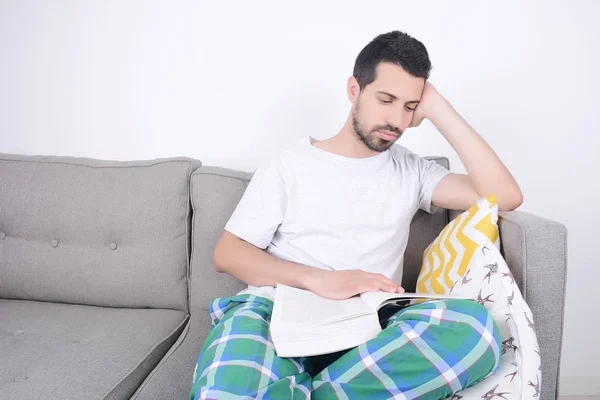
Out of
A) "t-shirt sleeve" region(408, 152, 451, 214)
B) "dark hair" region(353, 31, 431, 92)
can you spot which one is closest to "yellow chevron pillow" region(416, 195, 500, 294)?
"t-shirt sleeve" region(408, 152, 451, 214)

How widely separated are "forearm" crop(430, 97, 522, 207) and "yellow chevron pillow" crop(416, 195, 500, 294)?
0.27 ft

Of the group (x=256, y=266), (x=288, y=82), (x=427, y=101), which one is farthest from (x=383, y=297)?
(x=288, y=82)

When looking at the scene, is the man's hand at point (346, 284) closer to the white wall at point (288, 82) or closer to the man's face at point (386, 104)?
the man's face at point (386, 104)

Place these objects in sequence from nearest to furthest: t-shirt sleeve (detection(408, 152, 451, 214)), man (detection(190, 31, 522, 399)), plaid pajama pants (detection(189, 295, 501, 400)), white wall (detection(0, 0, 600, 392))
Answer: plaid pajama pants (detection(189, 295, 501, 400))
man (detection(190, 31, 522, 399))
t-shirt sleeve (detection(408, 152, 451, 214))
white wall (detection(0, 0, 600, 392))

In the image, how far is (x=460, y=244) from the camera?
1.15m

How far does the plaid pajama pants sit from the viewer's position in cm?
82

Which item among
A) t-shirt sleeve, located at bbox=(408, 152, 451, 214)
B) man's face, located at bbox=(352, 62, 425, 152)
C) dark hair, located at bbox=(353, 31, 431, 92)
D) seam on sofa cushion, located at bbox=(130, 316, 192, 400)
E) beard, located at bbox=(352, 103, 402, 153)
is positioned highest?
dark hair, located at bbox=(353, 31, 431, 92)

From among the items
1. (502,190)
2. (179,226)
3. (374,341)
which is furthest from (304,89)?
(374,341)

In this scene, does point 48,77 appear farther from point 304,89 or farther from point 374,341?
point 374,341

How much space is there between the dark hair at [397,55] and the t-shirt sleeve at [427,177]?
0.82 feet

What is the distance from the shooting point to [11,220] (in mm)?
1510

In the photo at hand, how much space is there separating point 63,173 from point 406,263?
112 centimetres

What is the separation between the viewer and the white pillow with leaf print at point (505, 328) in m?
0.89

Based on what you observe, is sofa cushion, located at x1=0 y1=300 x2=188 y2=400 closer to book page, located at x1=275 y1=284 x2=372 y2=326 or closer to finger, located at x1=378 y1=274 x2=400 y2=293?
book page, located at x1=275 y1=284 x2=372 y2=326
